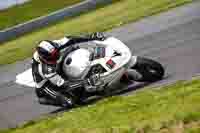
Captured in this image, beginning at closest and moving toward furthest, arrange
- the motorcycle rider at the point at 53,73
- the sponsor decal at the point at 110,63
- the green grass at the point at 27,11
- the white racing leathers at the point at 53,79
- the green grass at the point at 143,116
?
1. the green grass at the point at 143,116
2. the motorcycle rider at the point at 53,73
3. the sponsor decal at the point at 110,63
4. the white racing leathers at the point at 53,79
5. the green grass at the point at 27,11

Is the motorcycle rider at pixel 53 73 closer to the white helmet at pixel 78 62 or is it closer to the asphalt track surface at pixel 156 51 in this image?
the white helmet at pixel 78 62

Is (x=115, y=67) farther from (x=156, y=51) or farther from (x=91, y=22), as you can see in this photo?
(x=91, y=22)

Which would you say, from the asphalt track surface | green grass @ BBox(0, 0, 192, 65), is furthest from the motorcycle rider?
green grass @ BBox(0, 0, 192, 65)

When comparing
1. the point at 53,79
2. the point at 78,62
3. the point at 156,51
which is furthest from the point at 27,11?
the point at 78,62

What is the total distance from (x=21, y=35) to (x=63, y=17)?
2212 mm

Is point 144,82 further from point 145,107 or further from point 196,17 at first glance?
point 196,17

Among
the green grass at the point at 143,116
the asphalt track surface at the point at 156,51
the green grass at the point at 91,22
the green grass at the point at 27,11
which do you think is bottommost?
the green grass at the point at 27,11

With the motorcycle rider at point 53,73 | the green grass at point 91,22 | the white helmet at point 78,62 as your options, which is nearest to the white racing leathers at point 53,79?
the motorcycle rider at point 53,73

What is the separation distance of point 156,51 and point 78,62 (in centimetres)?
390

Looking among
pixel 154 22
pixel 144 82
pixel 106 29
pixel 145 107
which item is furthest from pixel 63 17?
pixel 145 107

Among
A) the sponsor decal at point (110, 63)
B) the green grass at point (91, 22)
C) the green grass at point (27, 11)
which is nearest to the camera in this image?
the sponsor decal at point (110, 63)

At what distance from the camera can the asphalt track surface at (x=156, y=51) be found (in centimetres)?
1254

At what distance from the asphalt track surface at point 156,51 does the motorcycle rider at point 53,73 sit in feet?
2.13

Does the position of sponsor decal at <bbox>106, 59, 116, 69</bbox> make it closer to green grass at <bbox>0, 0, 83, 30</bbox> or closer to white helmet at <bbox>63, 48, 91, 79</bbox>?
white helmet at <bbox>63, 48, 91, 79</bbox>
